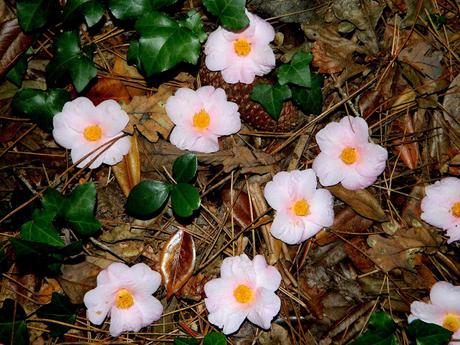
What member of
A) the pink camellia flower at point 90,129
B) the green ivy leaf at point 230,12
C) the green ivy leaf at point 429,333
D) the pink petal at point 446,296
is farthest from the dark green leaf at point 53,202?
the pink petal at point 446,296

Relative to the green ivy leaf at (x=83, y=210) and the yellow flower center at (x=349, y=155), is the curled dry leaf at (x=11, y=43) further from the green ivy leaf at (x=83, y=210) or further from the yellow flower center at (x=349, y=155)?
the yellow flower center at (x=349, y=155)

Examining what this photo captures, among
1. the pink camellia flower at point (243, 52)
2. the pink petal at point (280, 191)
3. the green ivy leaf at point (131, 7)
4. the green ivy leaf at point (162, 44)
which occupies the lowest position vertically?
the pink petal at point (280, 191)

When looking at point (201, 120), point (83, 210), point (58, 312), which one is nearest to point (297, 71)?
point (201, 120)

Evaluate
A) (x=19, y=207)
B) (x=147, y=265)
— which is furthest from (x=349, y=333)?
(x=19, y=207)

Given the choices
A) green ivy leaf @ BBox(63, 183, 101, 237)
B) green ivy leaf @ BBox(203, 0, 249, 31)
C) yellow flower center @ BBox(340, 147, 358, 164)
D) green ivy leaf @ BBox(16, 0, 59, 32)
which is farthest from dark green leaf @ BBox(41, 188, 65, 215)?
yellow flower center @ BBox(340, 147, 358, 164)

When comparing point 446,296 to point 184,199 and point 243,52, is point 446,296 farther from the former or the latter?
point 243,52

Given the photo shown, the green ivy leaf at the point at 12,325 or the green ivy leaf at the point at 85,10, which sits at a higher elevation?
the green ivy leaf at the point at 85,10

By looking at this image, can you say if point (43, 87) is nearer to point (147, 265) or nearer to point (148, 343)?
point (147, 265)
